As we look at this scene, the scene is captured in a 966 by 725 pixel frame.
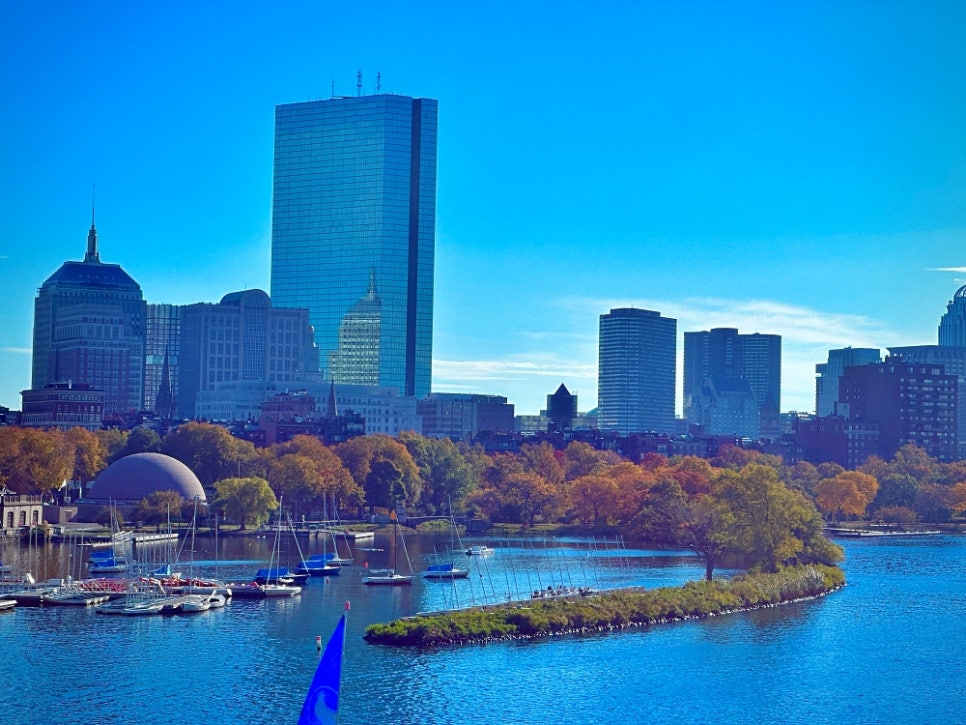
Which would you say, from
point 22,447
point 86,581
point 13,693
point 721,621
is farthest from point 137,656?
point 22,447

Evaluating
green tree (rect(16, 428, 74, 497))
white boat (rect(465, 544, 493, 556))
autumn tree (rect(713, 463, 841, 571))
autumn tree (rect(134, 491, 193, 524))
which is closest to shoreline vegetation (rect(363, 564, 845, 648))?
autumn tree (rect(713, 463, 841, 571))

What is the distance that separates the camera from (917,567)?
503 feet

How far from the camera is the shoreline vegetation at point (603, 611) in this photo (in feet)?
313

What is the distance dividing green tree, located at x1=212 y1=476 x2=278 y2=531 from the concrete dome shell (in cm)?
1100

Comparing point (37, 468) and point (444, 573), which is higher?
point (37, 468)

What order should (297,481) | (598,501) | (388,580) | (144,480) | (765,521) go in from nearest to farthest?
(388,580) → (765,521) → (144,480) → (297,481) → (598,501)

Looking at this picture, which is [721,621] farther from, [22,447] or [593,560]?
[22,447]

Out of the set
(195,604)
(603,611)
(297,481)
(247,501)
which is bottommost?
(195,604)

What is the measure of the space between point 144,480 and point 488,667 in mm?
105092

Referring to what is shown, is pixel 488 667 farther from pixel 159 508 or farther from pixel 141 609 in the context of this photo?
pixel 159 508

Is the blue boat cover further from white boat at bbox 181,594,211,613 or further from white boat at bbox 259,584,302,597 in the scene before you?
white boat at bbox 181,594,211,613

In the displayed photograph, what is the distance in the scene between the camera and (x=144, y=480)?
18462 centimetres

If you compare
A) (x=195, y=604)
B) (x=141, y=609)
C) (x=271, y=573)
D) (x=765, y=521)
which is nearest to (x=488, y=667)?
(x=195, y=604)

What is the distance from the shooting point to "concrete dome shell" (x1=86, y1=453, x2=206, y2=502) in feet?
604
